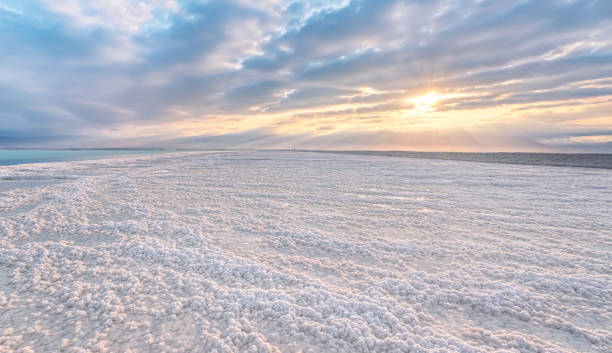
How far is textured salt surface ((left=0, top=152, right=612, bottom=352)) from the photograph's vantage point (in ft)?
8.84

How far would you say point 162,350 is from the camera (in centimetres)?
252

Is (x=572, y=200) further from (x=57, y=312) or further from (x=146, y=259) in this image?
(x=57, y=312)

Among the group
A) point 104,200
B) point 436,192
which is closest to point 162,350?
point 104,200

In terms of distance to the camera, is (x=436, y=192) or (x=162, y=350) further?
(x=436, y=192)

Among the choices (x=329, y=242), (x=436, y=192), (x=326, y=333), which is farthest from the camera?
(x=436, y=192)

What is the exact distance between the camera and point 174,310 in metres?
3.04

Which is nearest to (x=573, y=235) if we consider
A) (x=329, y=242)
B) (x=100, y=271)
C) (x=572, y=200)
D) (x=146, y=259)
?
A: (x=572, y=200)

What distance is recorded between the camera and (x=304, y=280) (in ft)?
12.3

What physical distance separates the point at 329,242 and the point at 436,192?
728 centimetres

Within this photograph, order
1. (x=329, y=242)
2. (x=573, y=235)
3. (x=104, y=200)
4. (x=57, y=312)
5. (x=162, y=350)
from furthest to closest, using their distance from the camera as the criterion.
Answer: (x=104, y=200) < (x=573, y=235) < (x=329, y=242) < (x=57, y=312) < (x=162, y=350)

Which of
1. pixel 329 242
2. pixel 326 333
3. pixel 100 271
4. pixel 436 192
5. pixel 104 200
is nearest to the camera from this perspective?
pixel 326 333

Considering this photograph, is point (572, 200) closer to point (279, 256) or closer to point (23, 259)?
point (279, 256)

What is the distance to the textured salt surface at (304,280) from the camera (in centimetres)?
269

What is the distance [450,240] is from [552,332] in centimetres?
254
